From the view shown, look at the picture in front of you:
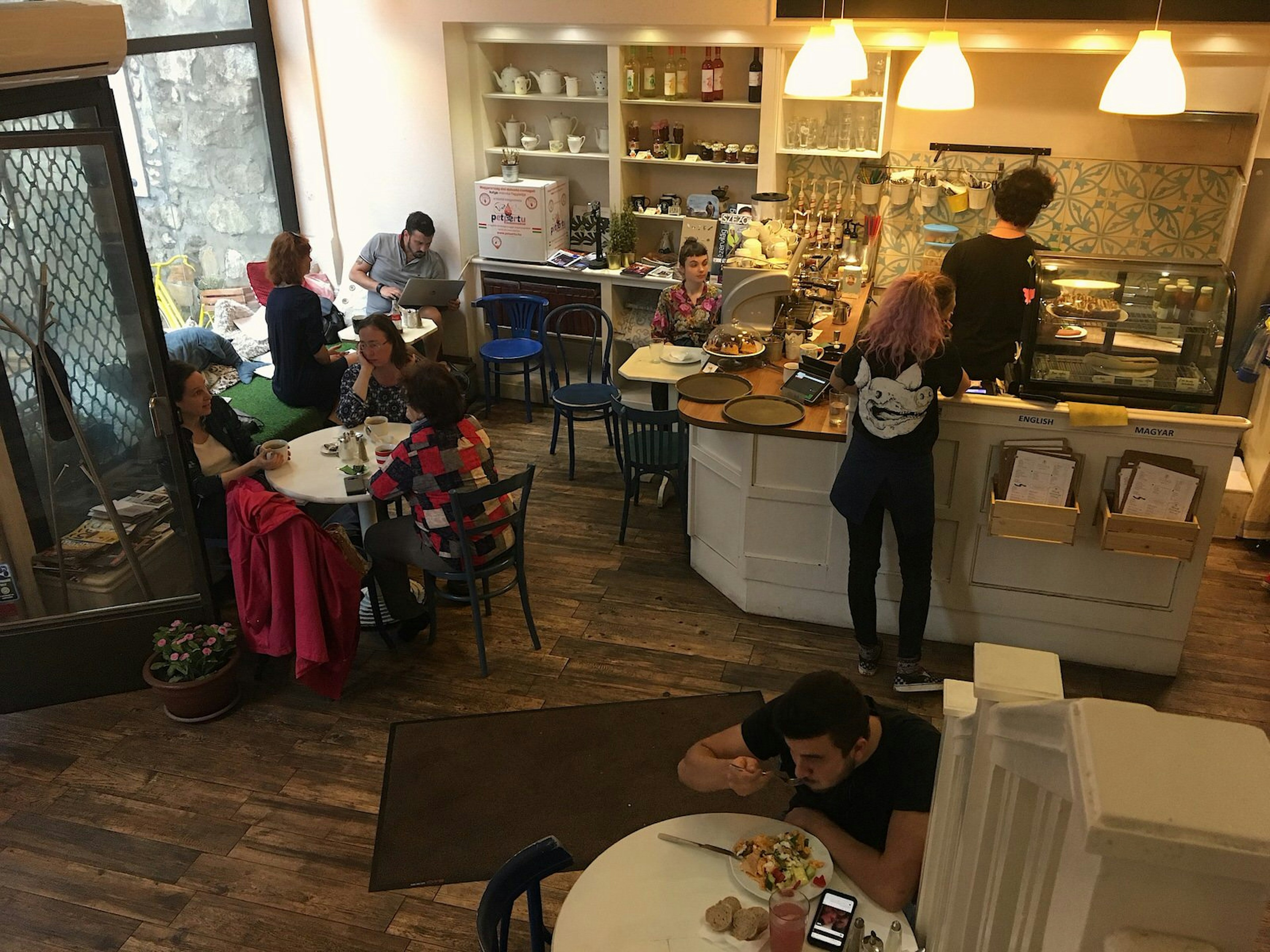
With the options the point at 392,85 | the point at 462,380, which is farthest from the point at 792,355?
the point at 392,85

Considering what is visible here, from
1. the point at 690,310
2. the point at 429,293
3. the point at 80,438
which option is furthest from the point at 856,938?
the point at 429,293

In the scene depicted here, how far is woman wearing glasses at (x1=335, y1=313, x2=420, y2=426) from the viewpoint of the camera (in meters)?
4.73

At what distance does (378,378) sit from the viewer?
485 centimetres

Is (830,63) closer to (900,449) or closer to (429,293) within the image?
(900,449)

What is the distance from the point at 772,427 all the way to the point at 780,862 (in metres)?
2.24

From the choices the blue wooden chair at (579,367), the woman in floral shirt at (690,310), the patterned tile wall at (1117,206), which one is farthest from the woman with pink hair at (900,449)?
the patterned tile wall at (1117,206)

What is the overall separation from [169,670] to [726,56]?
4834 mm

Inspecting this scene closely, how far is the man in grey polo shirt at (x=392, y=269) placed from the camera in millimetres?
6766

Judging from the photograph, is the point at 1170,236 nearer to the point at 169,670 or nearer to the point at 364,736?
the point at 364,736

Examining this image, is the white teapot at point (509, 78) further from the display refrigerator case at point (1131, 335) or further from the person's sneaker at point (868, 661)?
the person's sneaker at point (868, 661)

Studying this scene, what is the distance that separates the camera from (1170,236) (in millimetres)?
5809

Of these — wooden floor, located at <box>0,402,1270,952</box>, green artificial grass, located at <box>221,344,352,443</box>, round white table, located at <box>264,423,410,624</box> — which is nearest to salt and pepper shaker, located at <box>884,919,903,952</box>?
wooden floor, located at <box>0,402,1270,952</box>

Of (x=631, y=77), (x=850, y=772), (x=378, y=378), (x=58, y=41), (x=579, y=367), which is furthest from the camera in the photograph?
(x=579, y=367)

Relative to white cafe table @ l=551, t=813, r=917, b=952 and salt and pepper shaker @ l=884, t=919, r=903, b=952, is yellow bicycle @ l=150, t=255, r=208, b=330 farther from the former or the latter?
salt and pepper shaker @ l=884, t=919, r=903, b=952
